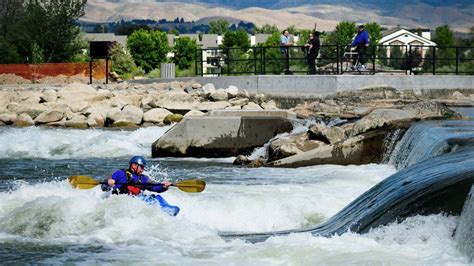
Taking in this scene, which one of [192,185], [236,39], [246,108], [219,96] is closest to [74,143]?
[246,108]

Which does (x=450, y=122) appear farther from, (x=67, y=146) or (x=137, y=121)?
(x=137, y=121)

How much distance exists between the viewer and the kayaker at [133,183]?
15.5 metres

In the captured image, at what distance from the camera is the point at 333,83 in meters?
36.2

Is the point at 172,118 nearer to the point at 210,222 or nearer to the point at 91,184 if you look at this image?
the point at 91,184

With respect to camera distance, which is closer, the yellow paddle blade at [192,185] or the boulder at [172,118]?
the yellow paddle blade at [192,185]

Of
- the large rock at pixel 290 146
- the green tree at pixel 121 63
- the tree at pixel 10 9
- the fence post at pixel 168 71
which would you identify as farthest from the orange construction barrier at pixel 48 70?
the large rock at pixel 290 146

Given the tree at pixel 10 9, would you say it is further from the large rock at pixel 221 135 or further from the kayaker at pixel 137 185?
the kayaker at pixel 137 185

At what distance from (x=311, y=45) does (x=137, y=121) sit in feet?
20.4

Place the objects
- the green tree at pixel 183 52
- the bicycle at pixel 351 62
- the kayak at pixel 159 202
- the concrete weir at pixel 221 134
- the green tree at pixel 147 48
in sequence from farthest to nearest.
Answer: the green tree at pixel 183 52, the green tree at pixel 147 48, the bicycle at pixel 351 62, the concrete weir at pixel 221 134, the kayak at pixel 159 202

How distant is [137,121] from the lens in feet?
115

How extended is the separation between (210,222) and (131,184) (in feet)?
4.86

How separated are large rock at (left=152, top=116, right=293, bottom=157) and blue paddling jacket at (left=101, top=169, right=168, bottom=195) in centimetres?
960

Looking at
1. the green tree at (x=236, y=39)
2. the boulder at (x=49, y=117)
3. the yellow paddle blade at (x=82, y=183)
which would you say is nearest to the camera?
the yellow paddle blade at (x=82, y=183)

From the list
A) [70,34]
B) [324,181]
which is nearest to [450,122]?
[324,181]
